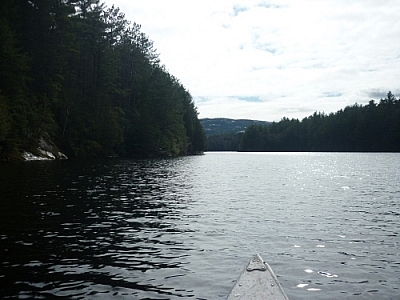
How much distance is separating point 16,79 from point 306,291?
53619mm

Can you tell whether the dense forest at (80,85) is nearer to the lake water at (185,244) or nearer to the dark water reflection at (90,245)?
the dark water reflection at (90,245)

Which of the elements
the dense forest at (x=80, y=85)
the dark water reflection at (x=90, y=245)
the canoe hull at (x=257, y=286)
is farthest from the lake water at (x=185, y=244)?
the dense forest at (x=80, y=85)

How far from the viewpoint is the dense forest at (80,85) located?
51.6 metres

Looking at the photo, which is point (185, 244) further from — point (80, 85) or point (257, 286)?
point (80, 85)

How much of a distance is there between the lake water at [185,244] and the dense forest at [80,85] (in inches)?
1260

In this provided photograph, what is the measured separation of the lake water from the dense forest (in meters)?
32.0

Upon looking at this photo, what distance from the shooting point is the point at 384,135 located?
536 feet

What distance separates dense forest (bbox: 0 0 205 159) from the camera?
51.6m

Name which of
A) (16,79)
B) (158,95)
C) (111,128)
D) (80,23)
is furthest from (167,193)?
(158,95)

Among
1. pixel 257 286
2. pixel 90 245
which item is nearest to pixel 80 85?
pixel 90 245

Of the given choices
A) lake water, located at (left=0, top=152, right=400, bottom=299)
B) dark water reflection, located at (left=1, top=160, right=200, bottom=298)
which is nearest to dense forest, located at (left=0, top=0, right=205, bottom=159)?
dark water reflection, located at (left=1, top=160, right=200, bottom=298)

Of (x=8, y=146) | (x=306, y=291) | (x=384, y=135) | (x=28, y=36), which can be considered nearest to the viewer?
(x=306, y=291)

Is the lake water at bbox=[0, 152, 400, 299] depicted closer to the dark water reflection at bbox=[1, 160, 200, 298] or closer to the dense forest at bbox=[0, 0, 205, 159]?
the dark water reflection at bbox=[1, 160, 200, 298]

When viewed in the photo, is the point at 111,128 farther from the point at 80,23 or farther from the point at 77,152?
the point at 80,23
